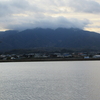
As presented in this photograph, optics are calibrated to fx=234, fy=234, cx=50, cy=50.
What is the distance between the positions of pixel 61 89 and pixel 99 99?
457 cm

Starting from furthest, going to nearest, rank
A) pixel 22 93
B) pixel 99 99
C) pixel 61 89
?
1. pixel 61 89
2. pixel 22 93
3. pixel 99 99

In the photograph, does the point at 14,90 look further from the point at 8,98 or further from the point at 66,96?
the point at 66,96

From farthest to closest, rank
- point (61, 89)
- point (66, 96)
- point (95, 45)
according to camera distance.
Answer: point (95, 45) → point (61, 89) → point (66, 96)

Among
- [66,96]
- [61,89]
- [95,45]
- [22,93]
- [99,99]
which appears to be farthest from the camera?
[95,45]

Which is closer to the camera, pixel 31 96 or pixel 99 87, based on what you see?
pixel 31 96

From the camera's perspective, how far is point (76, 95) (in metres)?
17.8

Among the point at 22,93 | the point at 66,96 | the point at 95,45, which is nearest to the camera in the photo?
the point at 66,96

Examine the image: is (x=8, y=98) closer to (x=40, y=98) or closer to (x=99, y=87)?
(x=40, y=98)

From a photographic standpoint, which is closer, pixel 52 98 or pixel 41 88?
pixel 52 98

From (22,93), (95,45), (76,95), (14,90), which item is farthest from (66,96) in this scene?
(95,45)

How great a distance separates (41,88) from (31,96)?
3179mm

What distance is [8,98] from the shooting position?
57.3ft

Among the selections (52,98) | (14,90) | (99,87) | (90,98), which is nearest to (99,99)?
(90,98)

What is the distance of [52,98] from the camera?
17.1m
